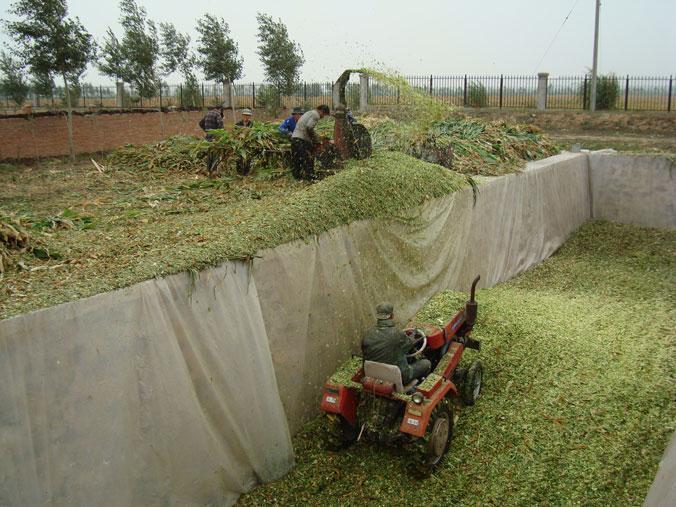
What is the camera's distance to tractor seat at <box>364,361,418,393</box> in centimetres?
474

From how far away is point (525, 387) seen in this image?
6.13 meters

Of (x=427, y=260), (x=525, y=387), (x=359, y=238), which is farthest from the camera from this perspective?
(x=427, y=260)

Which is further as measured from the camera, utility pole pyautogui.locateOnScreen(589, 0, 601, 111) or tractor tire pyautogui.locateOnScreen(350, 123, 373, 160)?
utility pole pyautogui.locateOnScreen(589, 0, 601, 111)

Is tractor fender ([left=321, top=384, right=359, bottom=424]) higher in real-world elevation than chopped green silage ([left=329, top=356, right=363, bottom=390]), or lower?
lower

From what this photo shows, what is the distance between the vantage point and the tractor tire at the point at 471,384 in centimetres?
575

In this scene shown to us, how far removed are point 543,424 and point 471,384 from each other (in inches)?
29.6

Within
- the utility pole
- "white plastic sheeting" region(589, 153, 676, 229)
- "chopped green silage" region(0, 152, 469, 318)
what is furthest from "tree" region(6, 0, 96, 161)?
the utility pole

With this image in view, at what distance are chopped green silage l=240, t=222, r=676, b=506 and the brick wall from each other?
11.7 metres

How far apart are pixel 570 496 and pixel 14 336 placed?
4190 mm

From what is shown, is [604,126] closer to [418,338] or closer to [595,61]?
[595,61]

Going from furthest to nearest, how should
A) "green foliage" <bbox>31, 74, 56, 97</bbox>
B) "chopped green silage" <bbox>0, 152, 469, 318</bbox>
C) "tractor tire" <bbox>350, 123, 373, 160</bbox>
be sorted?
1. "green foliage" <bbox>31, 74, 56, 97</bbox>
2. "tractor tire" <bbox>350, 123, 373, 160</bbox>
3. "chopped green silage" <bbox>0, 152, 469, 318</bbox>

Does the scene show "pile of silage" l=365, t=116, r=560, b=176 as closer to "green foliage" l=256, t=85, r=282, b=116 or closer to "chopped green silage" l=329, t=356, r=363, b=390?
"chopped green silage" l=329, t=356, r=363, b=390

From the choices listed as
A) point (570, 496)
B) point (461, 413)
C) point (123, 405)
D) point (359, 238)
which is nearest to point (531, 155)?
point (359, 238)

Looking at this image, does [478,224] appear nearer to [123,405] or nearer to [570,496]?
[570,496]
